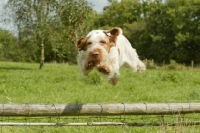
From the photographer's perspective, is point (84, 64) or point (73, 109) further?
point (73, 109)

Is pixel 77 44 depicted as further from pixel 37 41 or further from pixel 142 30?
pixel 142 30

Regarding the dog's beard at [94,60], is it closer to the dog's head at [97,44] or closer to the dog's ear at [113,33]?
the dog's head at [97,44]

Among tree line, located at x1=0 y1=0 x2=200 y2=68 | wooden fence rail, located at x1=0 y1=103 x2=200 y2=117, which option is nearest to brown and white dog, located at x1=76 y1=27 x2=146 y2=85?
wooden fence rail, located at x1=0 y1=103 x2=200 y2=117

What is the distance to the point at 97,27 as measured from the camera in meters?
65.5

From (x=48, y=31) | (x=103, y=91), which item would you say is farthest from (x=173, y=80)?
(x=48, y=31)

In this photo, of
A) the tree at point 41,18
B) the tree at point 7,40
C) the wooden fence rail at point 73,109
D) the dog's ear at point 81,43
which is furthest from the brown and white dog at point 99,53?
the tree at point 7,40

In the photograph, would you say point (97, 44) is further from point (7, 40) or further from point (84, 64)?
point (7, 40)

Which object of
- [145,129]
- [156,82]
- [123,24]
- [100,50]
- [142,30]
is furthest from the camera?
[123,24]

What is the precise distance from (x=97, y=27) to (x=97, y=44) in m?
61.2

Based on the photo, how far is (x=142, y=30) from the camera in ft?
216

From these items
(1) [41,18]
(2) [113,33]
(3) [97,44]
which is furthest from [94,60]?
(1) [41,18]

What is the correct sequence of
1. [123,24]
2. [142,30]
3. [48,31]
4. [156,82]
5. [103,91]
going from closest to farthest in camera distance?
1. [103,91]
2. [156,82]
3. [48,31]
4. [142,30]
5. [123,24]

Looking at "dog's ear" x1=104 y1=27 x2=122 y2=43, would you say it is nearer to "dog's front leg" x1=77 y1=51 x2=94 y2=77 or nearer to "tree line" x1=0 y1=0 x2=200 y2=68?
"dog's front leg" x1=77 y1=51 x2=94 y2=77

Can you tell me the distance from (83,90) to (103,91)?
85cm
